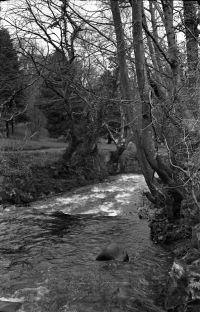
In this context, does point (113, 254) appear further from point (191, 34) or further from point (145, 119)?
point (191, 34)

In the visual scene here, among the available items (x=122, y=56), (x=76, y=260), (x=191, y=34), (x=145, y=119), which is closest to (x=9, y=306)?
(x=76, y=260)

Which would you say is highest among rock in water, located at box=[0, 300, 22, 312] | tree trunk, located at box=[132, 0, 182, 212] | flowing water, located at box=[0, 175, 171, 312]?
tree trunk, located at box=[132, 0, 182, 212]

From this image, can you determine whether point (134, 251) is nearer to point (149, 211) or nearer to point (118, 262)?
point (118, 262)

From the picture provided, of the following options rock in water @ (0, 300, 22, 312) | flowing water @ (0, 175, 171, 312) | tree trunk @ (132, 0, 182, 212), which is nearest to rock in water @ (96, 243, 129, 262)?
flowing water @ (0, 175, 171, 312)

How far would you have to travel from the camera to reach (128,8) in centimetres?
1307

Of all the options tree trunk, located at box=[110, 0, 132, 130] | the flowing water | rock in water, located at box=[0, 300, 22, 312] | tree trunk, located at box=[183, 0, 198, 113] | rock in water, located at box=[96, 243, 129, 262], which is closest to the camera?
rock in water, located at box=[0, 300, 22, 312]

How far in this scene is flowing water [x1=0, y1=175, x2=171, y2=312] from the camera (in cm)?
660

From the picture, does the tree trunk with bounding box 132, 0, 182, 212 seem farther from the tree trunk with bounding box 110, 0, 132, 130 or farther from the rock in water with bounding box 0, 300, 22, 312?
the rock in water with bounding box 0, 300, 22, 312

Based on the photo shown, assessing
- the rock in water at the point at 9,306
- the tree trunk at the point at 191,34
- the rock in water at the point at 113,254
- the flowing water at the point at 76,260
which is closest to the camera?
the rock in water at the point at 9,306

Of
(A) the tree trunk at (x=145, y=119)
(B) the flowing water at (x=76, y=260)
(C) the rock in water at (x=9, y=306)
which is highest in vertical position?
(A) the tree trunk at (x=145, y=119)

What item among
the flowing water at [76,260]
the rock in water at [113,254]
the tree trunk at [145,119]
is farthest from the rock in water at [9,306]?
the tree trunk at [145,119]

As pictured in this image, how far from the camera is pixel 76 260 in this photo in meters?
8.65

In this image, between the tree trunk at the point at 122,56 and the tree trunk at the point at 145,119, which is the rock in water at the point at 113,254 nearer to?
the tree trunk at the point at 145,119

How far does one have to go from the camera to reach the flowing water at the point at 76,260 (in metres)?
6.60
